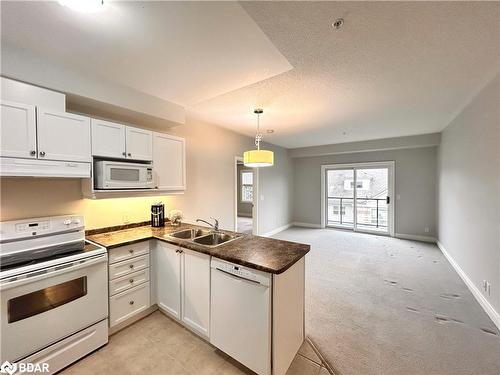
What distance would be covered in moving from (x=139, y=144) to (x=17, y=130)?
98cm

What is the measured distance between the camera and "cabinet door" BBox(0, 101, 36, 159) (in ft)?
5.09

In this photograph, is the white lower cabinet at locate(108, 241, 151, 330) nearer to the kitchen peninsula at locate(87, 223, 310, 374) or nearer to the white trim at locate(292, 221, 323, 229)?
the kitchen peninsula at locate(87, 223, 310, 374)

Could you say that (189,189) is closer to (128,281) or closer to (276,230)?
(128,281)

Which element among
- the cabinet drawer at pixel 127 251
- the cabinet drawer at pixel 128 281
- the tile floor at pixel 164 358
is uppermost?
the cabinet drawer at pixel 127 251

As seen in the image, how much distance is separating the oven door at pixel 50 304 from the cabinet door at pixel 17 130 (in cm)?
95

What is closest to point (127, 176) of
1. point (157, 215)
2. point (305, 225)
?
point (157, 215)

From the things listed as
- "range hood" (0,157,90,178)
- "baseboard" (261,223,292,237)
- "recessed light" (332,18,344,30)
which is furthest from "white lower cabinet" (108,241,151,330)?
"baseboard" (261,223,292,237)

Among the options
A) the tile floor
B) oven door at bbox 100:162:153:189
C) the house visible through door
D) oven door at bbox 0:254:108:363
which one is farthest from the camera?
the house visible through door

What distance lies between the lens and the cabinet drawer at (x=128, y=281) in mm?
2033

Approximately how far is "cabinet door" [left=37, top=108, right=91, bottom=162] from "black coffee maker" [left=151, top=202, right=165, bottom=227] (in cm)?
105

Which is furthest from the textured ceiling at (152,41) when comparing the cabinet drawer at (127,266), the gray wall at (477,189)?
the gray wall at (477,189)

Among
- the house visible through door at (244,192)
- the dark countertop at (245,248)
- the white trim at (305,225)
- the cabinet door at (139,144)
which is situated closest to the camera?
the dark countertop at (245,248)

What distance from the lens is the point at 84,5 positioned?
1220 mm

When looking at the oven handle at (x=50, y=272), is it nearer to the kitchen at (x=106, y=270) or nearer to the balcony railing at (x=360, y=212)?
the kitchen at (x=106, y=270)
